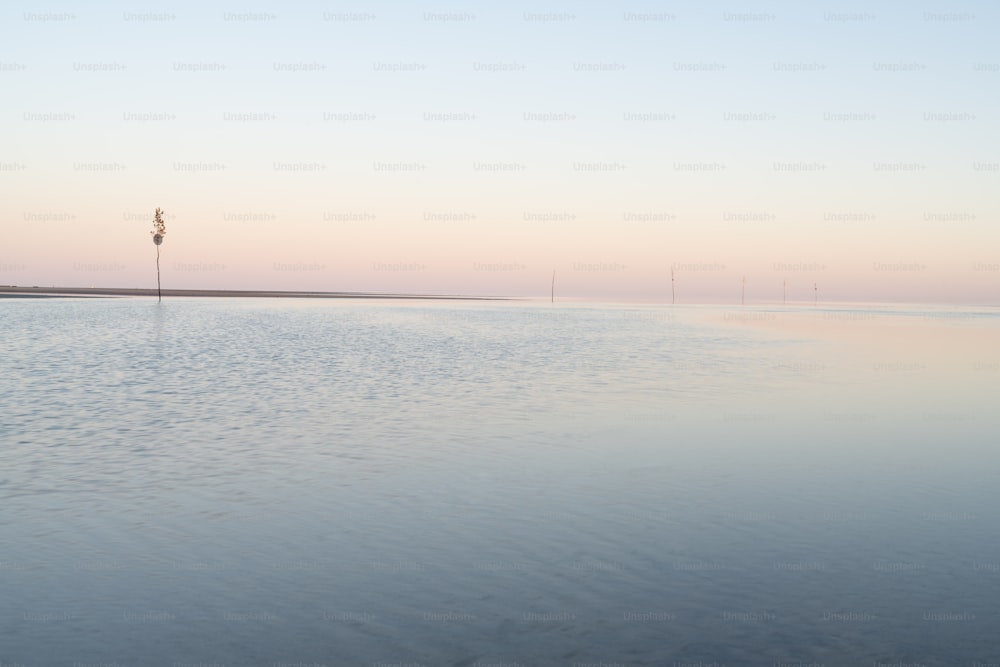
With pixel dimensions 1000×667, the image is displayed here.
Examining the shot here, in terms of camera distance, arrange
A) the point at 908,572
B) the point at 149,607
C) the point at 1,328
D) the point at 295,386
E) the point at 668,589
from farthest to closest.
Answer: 1. the point at 1,328
2. the point at 295,386
3. the point at 908,572
4. the point at 668,589
5. the point at 149,607

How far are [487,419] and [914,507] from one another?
1206 centimetres

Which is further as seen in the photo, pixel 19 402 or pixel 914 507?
pixel 19 402

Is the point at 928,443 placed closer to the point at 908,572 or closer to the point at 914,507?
the point at 914,507

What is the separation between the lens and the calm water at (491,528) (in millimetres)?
8547

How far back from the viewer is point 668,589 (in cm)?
996

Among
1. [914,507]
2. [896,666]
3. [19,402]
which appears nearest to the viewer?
[896,666]

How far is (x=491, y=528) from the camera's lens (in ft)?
41.5

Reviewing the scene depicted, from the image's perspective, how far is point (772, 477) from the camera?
16812 mm

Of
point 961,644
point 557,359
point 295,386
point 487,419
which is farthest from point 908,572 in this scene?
point 557,359

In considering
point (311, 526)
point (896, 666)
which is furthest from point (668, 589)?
point (311, 526)

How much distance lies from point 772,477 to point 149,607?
11924 millimetres

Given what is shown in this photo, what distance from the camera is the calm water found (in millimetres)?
8547

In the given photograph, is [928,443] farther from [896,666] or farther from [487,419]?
[896,666]

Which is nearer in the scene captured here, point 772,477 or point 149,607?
point 149,607
